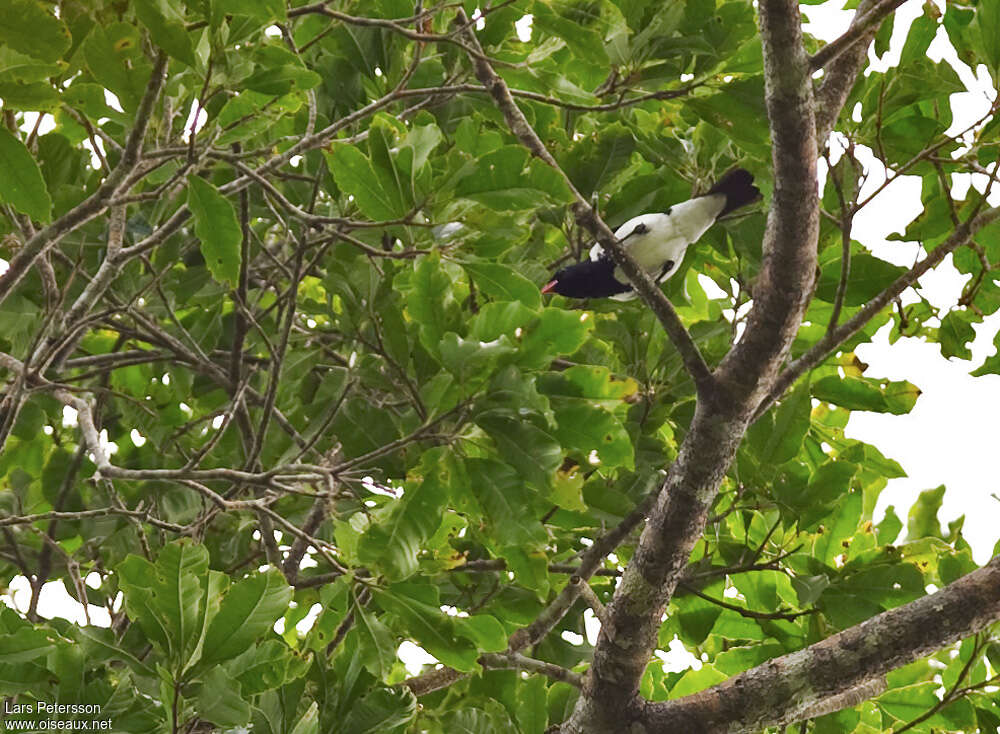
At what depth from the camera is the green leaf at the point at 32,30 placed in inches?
62.8

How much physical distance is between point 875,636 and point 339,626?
120 centimetres

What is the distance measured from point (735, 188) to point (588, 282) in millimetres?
561

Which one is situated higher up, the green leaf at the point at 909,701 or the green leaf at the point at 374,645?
the green leaf at the point at 909,701

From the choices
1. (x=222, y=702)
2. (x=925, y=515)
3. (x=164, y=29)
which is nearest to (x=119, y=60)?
(x=164, y=29)

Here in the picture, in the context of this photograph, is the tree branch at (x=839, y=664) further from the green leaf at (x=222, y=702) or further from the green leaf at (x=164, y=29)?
the green leaf at (x=164, y=29)

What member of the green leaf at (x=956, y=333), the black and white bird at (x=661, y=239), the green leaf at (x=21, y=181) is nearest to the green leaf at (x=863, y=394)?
the green leaf at (x=956, y=333)

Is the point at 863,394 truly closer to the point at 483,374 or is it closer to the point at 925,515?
the point at 925,515

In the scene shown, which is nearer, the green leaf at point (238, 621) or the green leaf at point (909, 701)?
the green leaf at point (238, 621)

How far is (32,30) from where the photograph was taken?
1.61m

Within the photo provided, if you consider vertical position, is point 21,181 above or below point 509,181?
below

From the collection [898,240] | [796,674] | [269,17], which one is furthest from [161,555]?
[898,240]

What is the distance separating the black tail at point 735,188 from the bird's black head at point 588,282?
0.46 metres

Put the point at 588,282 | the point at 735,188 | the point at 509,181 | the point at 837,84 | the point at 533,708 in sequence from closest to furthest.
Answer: the point at 509,181, the point at 837,84, the point at 533,708, the point at 735,188, the point at 588,282

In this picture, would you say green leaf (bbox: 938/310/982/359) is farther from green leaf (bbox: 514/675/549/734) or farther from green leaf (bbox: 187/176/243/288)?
green leaf (bbox: 187/176/243/288)
